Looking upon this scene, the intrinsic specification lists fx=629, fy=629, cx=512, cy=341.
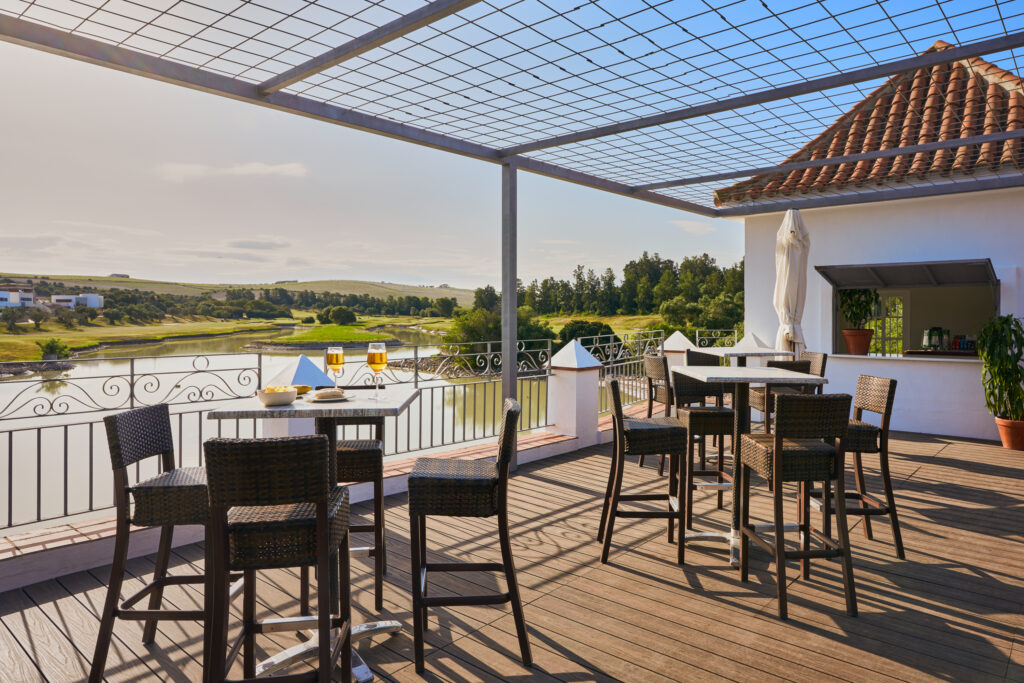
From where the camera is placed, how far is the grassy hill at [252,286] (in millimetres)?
19062

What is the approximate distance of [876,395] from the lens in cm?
394

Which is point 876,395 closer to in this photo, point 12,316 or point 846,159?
point 846,159

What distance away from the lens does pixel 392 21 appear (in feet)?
10.4

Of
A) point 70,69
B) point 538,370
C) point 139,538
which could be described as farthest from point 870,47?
point 70,69

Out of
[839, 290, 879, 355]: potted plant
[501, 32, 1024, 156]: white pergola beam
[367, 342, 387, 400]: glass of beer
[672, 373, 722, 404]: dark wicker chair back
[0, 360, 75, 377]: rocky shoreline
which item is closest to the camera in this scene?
[367, 342, 387, 400]: glass of beer

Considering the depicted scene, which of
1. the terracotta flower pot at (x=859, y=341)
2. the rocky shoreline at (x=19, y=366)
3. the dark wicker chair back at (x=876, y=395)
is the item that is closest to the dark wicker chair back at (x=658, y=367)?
the dark wicker chair back at (x=876, y=395)

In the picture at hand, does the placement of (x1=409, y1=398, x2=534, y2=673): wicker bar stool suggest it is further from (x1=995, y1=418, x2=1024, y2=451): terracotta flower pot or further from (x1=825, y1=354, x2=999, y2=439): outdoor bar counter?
(x1=825, y1=354, x2=999, y2=439): outdoor bar counter

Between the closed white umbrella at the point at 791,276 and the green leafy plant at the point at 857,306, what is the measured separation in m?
2.35

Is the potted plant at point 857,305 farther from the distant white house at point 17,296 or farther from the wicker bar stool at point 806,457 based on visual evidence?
the distant white house at point 17,296

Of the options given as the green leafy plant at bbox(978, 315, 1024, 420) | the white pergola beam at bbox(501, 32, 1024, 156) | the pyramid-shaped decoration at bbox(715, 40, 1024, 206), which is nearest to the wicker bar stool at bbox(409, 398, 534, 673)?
the white pergola beam at bbox(501, 32, 1024, 156)

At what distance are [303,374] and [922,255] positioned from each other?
747 centimetres

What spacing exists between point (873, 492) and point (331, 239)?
28615mm

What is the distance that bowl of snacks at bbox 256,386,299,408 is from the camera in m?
2.55

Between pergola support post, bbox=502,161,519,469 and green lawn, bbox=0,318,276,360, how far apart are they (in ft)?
38.0
